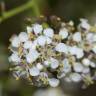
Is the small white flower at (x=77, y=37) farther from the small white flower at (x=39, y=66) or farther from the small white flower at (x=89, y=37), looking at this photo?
the small white flower at (x=39, y=66)

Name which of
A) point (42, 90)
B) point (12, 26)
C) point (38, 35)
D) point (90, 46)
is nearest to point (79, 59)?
point (90, 46)

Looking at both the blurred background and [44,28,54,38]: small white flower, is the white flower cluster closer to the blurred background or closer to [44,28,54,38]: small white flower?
[44,28,54,38]: small white flower

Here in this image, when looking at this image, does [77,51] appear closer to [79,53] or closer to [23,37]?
[79,53]

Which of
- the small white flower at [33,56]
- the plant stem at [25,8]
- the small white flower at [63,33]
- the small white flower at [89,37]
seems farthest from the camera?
the plant stem at [25,8]

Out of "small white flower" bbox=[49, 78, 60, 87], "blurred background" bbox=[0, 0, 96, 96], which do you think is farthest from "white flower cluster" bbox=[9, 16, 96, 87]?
"blurred background" bbox=[0, 0, 96, 96]

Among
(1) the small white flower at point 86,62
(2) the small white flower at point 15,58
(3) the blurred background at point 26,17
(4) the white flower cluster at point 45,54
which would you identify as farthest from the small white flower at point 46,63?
(3) the blurred background at point 26,17
